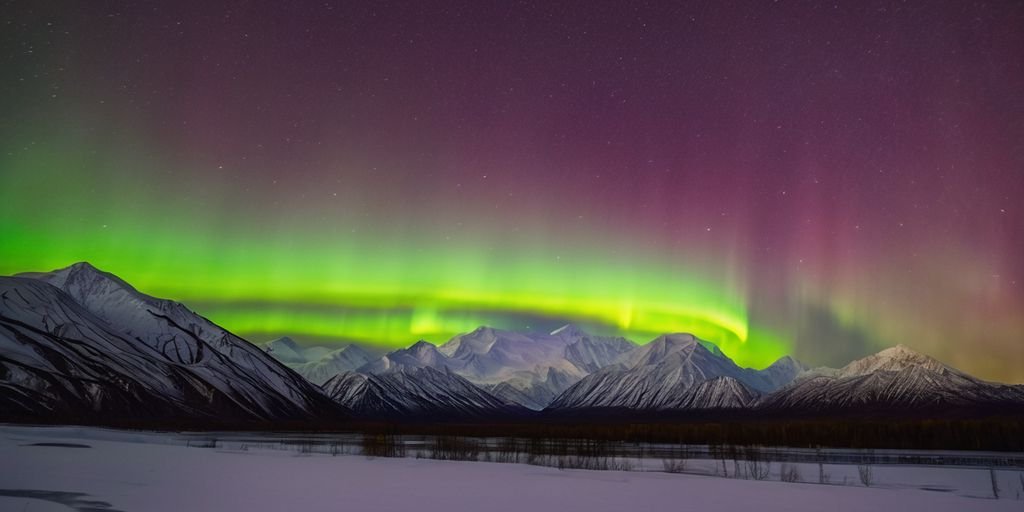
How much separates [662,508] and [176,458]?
1697 inches

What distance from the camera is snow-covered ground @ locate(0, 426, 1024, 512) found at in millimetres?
29891

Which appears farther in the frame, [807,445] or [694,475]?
[807,445]

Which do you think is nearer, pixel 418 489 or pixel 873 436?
pixel 418 489

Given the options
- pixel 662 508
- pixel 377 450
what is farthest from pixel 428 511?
pixel 377 450

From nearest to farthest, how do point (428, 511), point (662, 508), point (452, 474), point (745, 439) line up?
point (428, 511), point (662, 508), point (452, 474), point (745, 439)

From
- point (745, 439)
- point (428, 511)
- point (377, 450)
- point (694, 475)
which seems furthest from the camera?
point (745, 439)

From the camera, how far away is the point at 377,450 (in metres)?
83.1

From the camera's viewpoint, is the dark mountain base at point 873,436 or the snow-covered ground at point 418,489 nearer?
the snow-covered ground at point 418,489

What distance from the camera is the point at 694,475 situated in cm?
5219

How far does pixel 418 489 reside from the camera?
3750 centimetres

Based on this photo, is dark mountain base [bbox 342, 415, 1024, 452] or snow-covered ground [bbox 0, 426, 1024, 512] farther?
dark mountain base [bbox 342, 415, 1024, 452]

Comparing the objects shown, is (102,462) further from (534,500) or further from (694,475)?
(694,475)

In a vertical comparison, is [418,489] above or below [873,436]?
above

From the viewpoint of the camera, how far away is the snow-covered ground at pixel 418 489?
29891 mm
